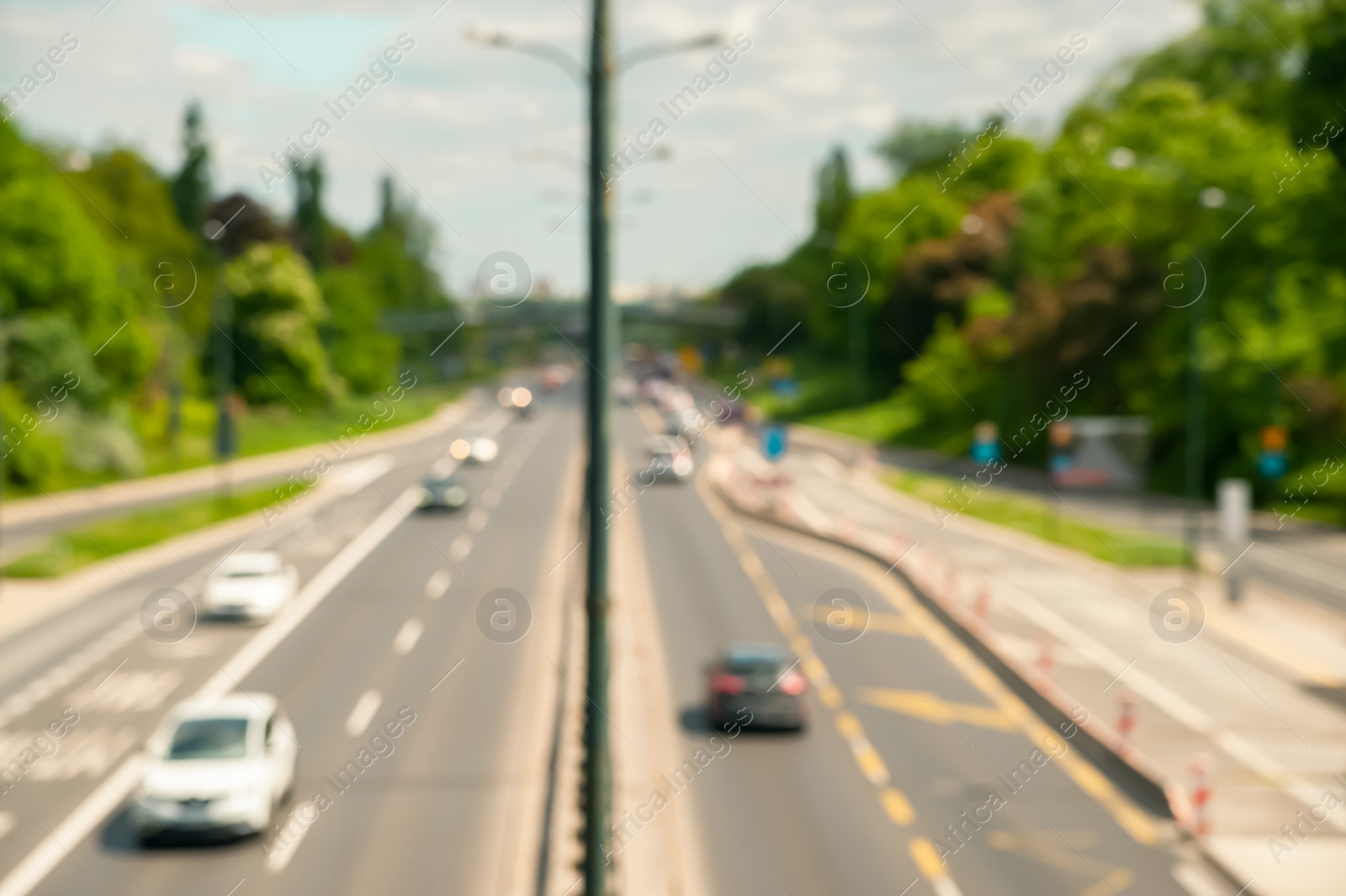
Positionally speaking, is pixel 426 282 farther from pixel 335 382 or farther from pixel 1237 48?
pixel 1237 48

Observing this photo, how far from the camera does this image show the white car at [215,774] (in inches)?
665

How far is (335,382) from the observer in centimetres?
8894

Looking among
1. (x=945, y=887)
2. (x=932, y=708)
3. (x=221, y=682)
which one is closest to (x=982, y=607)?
(x=932, y=708)

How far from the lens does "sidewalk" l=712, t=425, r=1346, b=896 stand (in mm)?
17859

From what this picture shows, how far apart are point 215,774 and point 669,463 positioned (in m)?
46.3

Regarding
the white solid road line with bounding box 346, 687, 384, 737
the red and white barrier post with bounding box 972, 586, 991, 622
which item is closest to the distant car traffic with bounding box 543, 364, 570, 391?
the red and white barrier post with bounding box 972, 586, 991, 622

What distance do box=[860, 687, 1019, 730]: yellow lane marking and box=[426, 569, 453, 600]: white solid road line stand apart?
13.7 metres

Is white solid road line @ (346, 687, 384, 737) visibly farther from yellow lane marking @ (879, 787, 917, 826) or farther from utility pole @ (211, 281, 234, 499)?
utility pole @ (211, 281, 234, 499)

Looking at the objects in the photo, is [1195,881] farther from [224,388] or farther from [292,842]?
[224,388]

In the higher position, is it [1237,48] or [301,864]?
[1237,48]

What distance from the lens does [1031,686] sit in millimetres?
24516

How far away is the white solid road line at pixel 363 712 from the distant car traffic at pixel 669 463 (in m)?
37.4

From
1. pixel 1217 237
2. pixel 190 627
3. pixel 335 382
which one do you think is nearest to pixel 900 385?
pixel 335 382

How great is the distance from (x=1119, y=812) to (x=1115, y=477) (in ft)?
84.7
